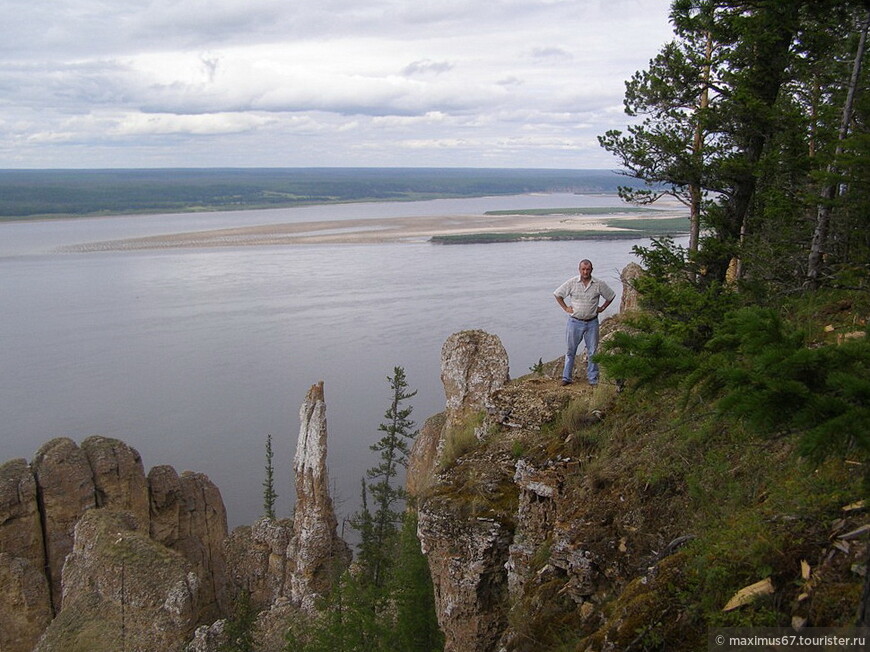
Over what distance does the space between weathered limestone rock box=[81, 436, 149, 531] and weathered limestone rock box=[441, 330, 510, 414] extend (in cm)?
1275

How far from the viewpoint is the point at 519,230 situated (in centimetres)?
11988

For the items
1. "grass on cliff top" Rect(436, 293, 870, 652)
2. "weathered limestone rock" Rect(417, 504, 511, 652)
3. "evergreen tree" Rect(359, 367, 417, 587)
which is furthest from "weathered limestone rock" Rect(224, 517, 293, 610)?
"weathered limestone rock" Rect(417, 504, 511, 652)

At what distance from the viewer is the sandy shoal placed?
11406cm

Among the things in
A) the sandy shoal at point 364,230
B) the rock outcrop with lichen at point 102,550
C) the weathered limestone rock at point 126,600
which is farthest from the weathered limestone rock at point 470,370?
the sandy shoal at point 364,230

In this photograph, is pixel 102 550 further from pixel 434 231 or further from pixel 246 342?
pixel 434 231

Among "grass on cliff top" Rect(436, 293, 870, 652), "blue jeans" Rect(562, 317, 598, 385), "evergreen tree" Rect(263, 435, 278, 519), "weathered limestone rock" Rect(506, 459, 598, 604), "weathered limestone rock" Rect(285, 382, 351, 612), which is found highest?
"blue jeans" Rect(562, 317, 598, 385)

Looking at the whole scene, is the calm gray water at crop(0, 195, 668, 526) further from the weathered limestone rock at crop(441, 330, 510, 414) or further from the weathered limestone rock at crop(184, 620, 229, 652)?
the weathered limestone rock at crop(441, 330, 510, 414)

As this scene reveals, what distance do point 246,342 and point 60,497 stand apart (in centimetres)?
3151

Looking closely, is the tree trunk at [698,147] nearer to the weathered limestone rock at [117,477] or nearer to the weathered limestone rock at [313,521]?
the weathered limestone rock at [313,521]

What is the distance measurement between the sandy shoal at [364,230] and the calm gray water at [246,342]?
773 inches

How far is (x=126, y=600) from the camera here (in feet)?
59.3

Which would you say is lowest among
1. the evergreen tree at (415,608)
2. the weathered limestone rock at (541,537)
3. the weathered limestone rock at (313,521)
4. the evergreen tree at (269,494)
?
the evergreen tree at (269,494)

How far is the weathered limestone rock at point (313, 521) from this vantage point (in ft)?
81.8

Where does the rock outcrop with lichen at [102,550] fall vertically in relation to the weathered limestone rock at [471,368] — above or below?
below
